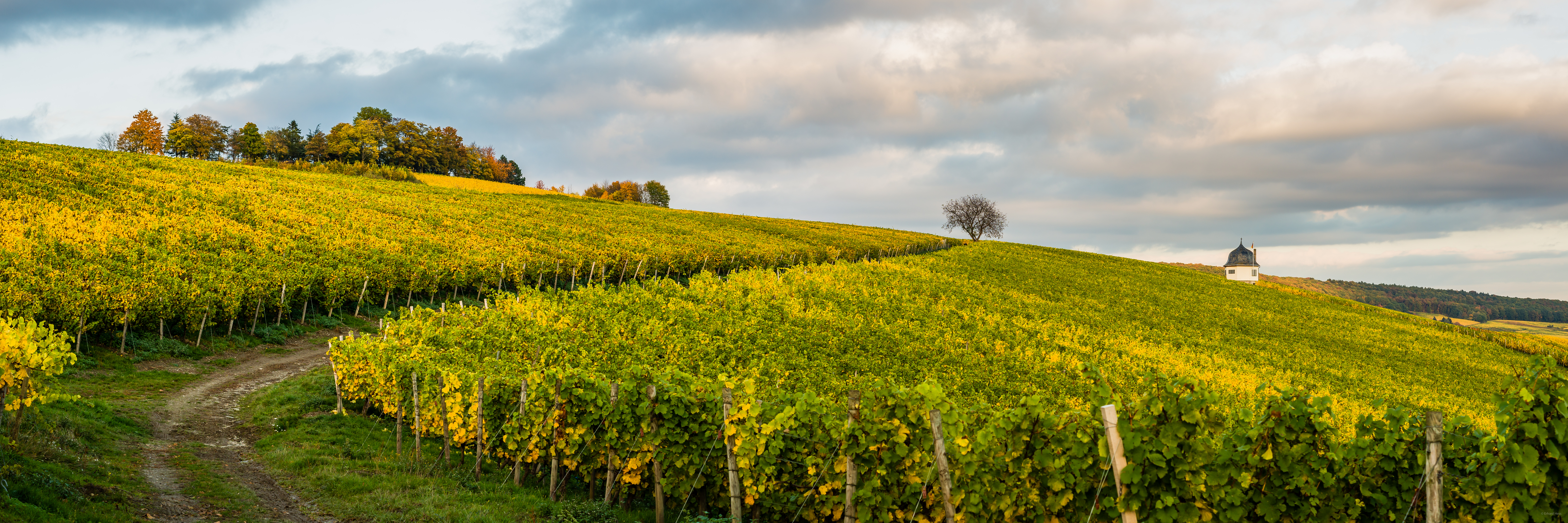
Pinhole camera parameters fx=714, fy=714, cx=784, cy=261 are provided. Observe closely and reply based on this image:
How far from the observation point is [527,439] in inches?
457

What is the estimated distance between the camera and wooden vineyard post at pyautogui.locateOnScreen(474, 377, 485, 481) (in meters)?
11.9

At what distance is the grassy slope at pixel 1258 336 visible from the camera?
27.1 metres

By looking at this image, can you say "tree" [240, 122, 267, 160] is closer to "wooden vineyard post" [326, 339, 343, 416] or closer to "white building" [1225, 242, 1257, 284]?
"wooden vineyard post" [326, 339, 343, 416]

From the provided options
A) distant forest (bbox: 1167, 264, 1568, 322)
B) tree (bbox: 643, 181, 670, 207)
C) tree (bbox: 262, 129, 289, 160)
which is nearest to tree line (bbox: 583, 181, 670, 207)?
tree (bbox: 643, 181, 670, 207)

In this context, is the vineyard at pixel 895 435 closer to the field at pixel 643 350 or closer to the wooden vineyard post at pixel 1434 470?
the field at pixel 643 350

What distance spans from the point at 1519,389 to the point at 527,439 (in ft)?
38.9

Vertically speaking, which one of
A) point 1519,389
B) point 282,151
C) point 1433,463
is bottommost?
point 1433,463

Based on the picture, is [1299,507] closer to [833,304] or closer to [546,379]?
[546,379]

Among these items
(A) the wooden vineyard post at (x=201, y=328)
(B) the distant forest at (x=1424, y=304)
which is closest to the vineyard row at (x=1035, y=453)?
(A) the wooden vineyard post at (x=201, y=328)

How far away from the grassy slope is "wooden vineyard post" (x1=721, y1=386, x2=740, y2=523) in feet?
56.5

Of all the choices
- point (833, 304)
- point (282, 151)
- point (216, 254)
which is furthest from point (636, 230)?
point (282, 151)

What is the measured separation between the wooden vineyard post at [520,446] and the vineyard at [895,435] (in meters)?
0.04

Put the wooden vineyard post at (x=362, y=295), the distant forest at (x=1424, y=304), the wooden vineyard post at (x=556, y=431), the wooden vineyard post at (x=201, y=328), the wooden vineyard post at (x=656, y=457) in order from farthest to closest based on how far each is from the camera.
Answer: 1. the distant forest at (x=1424, y=304)
2. the wooden vineyard post at (x=362, y=295)
3. the wooden vineyard post at (x=201, y=328)
4. the wooden vineyard post at (x=556, y=431)
5. the wooden vineyard post at (x=656, y=457)

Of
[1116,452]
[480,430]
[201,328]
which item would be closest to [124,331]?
[201,328]
